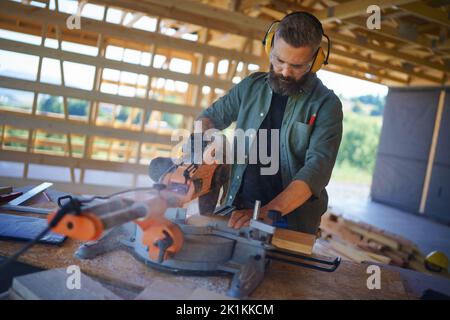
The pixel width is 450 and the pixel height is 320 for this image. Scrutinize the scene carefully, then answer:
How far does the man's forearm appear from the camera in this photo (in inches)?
69.1

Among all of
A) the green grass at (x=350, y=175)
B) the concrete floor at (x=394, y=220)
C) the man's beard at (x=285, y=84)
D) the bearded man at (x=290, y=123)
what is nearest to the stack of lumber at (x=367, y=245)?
the concrete floor at (x=394, y=220)

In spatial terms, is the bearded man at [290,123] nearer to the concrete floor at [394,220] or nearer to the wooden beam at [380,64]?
the concrete floor at [394,220]

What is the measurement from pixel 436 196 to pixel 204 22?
6.78 meters

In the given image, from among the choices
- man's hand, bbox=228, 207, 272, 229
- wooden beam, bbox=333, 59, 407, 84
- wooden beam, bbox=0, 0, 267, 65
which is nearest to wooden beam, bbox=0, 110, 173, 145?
wooden beam, bbox=0, 0, 267, 65

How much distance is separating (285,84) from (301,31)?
31cm

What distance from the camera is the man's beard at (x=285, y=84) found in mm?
2062

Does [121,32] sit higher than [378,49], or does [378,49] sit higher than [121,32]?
[378,49]

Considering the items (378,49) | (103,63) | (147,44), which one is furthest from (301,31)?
(378,49)

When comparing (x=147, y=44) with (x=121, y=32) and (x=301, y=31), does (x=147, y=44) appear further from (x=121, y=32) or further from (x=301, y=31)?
(x=301, y=31)

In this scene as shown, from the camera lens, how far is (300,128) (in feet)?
6.96

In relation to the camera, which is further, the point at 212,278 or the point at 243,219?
the point at 243,219

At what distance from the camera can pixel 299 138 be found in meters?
2.14

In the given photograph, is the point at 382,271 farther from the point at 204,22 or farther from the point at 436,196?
the point at 436,196
